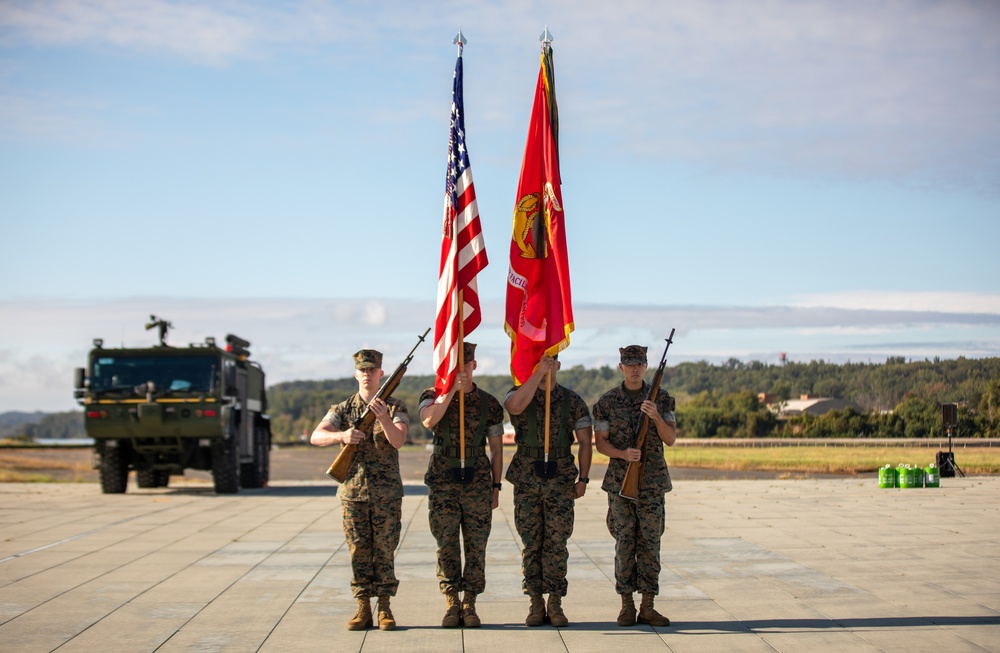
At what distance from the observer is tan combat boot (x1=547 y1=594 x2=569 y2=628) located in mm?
7898

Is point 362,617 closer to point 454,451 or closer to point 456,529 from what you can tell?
point 456,529

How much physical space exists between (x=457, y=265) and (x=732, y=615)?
3.34 meters

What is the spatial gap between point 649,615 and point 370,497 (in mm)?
2142

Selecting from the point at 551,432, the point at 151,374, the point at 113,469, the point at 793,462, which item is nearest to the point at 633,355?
the point at 551,432

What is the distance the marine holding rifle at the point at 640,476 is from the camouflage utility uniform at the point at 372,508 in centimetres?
151

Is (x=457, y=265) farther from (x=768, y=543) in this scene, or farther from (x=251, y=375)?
(x=251, y=375)

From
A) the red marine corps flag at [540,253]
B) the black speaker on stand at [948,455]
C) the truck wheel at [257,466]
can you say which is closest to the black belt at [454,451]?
the red marine corps flag at [540,253]

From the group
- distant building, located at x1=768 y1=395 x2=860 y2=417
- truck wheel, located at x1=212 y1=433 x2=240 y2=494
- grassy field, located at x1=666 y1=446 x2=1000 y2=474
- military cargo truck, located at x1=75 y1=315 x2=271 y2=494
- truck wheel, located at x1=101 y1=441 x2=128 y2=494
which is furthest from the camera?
distant building, located at x1=768 y1=395 x2=860 y2=417

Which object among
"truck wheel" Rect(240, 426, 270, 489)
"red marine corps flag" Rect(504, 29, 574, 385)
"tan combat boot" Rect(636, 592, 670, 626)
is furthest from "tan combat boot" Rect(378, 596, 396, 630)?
"truck wheel" Rect(240, 426, 270, 489)

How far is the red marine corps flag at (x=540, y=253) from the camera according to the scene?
28.3 ft

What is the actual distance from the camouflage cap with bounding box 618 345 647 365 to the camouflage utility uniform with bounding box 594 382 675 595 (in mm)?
222

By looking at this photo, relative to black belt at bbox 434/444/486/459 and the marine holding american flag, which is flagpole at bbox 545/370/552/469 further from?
black belt at bbox 434/444/486/459

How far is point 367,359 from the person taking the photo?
26.0 feet

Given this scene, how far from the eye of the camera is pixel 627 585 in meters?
7.98
